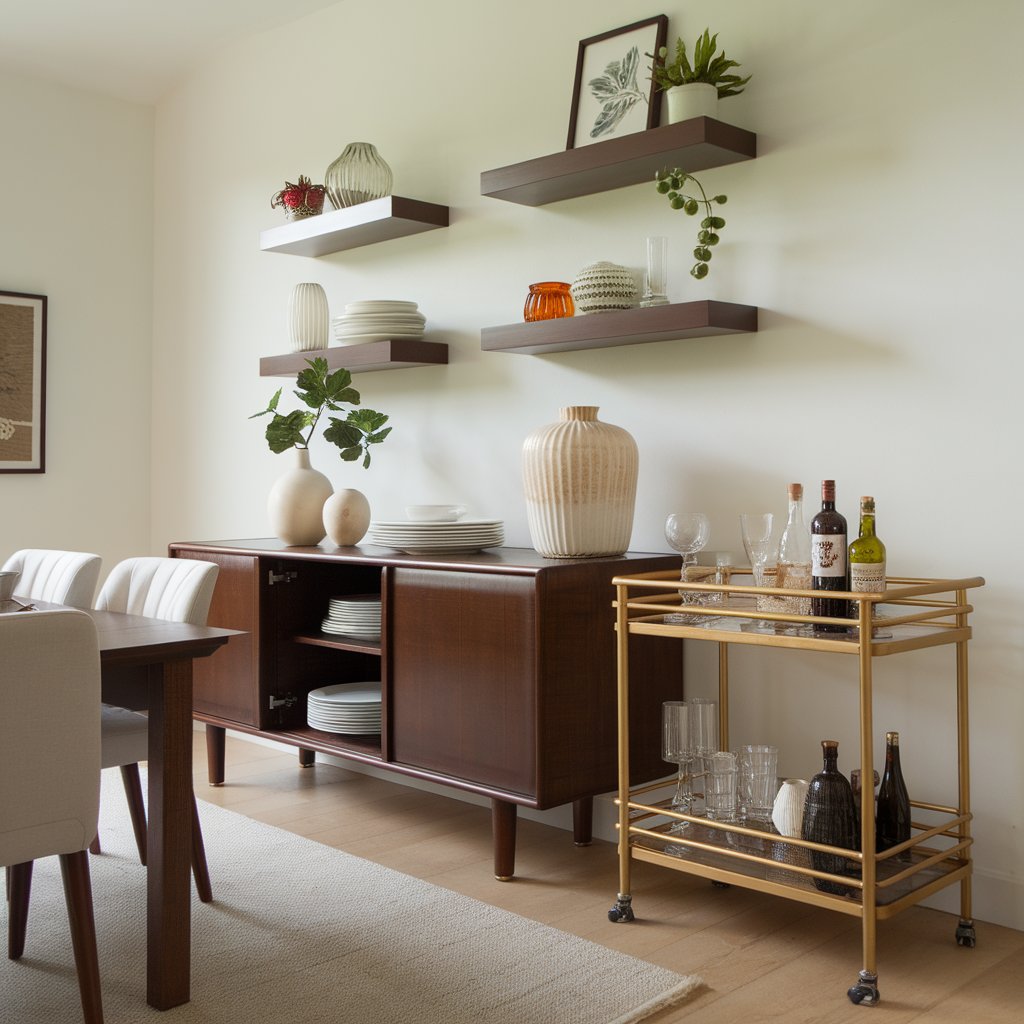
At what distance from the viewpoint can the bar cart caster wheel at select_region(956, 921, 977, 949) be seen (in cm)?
231

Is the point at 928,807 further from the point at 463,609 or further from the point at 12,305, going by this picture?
the point at 12,305

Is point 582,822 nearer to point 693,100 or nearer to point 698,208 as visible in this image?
point 698,208

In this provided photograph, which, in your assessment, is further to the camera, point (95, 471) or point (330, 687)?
point (95, 471)

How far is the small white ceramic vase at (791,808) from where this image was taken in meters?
2.32

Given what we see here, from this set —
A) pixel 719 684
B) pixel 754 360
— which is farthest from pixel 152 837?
pixel 754 360

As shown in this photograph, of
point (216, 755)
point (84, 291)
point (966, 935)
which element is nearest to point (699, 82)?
point (966, 935)

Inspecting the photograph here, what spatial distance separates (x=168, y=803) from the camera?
2.06 m

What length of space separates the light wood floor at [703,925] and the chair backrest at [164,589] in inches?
32.4

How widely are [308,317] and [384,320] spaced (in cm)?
43

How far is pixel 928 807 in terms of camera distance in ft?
7.85

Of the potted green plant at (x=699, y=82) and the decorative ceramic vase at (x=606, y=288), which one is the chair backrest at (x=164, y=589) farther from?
the potted green plant at (x=699, y=82)

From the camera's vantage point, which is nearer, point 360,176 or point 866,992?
point 866,992

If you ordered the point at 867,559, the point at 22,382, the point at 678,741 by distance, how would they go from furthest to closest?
1. the point at 22,382
2. the point at 678,741
3. the point at 867,559

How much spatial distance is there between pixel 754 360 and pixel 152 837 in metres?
1.78
